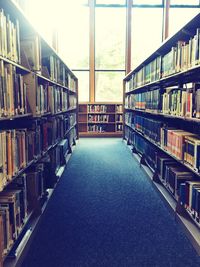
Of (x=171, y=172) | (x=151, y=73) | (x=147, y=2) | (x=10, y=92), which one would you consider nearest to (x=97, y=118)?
(x=147, y=2)

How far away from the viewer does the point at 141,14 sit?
794cm

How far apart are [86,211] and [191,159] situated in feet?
3.76

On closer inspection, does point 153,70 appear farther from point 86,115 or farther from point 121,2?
point 121,2

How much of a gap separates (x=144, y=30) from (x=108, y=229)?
726 centimetres

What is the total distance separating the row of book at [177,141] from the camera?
7.09 feet

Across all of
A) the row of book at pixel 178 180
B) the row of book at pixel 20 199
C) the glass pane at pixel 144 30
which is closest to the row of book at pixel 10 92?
the row of book at pixel 20 199

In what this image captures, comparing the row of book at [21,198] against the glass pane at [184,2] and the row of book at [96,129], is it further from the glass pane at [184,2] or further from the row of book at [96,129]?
the glass pane at [184,2]

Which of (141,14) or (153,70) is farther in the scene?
(141,14)

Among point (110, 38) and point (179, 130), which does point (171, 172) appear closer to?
point (179, 130)

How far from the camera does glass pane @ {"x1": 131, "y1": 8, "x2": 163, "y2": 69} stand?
7938 mm

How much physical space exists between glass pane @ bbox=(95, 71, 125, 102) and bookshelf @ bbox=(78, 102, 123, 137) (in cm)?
35

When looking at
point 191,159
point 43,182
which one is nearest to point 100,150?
point 43,182

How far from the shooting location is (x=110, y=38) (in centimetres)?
812

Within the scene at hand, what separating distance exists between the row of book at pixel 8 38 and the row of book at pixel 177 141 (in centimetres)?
161
